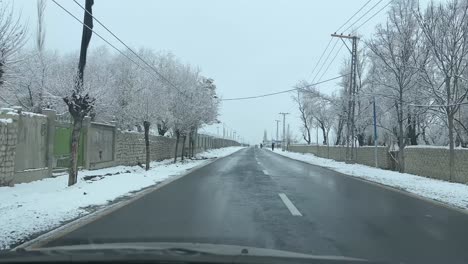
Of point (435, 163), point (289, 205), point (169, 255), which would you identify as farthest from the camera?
point (435, 163)

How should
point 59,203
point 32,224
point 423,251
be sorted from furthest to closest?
point 59,203 < point 32,224 < point 423,251

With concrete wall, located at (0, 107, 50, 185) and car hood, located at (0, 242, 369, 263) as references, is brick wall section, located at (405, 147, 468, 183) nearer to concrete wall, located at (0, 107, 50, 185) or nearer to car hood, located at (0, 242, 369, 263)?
concrete wall, located at (0, 107, 50, 185)

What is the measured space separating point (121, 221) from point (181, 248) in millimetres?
5327

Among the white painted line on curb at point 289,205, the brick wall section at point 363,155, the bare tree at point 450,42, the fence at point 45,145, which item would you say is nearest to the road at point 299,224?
the white painted line on curb at point 289,205

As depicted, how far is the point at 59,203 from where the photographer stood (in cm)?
1165

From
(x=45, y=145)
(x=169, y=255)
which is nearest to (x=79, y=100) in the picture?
(x=45, y=145)

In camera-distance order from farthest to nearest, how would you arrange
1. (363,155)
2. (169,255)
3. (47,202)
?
(363,155) < (47,202) < (169,255)

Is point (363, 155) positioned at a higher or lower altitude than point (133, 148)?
lower

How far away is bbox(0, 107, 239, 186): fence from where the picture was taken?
15.5 meters

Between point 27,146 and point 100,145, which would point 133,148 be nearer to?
point 100,145

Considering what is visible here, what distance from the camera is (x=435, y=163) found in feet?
78.5

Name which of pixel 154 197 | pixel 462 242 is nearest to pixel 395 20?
pixel 154 197

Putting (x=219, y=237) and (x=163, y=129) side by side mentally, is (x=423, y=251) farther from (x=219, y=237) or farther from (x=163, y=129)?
(x=163, y=129)

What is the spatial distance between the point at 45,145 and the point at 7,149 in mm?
3259
